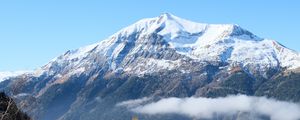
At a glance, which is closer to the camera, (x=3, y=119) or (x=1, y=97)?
(x=3, y=119)

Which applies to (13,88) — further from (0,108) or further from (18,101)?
(0,108)

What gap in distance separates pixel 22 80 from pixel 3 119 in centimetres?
325

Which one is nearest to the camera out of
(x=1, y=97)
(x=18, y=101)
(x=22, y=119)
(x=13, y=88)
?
(x=13, y=88)

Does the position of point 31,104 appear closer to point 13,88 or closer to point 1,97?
point 13,88

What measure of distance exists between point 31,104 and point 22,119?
46.3 meters

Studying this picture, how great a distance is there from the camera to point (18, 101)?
164 ft

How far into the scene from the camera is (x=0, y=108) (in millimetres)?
97000

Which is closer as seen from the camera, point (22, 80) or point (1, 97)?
point (22, 80)

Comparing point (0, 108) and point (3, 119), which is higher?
point (0, 108)

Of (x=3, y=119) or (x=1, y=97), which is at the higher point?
(x=1, y=97)

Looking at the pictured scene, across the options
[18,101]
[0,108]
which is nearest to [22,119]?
[0,108]

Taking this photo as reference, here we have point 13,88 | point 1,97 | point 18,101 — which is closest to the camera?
point 13,88

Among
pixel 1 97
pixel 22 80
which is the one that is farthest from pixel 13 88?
pixel 1 97

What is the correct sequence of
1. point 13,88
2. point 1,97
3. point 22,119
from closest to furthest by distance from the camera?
point 13,88
point 22,119
point 1,97
